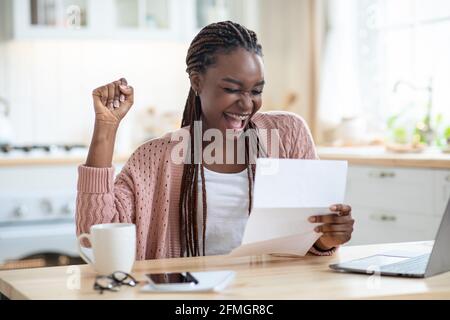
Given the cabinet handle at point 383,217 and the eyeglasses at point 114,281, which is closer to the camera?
the eyeglasses at point 114,281

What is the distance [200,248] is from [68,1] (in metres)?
2.71

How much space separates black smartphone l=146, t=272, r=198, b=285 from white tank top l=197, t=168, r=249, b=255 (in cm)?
53

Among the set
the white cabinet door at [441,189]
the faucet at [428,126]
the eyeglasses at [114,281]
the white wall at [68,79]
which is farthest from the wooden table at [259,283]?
the white wall at [68,79]

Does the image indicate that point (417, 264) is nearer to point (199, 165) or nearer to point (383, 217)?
point (199, 165)

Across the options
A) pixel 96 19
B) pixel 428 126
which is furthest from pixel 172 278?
pixel 96 19

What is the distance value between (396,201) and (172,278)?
7.59ft

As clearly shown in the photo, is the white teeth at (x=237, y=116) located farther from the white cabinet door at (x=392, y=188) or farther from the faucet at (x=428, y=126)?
the faucet at (x=428, y=126)

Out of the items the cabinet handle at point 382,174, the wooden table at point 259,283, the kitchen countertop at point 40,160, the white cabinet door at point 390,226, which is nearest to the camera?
the wooden table at point 259,283

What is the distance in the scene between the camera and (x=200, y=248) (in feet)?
6.58

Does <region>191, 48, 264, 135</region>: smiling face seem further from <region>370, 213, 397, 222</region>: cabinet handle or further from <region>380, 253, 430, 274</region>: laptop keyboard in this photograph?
<region>370, 213, 397, 222</region>: cabinet handle

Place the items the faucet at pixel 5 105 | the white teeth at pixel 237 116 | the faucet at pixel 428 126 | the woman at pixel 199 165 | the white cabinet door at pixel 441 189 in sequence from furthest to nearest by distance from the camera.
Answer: the faucet at pixel 5 105 < the faucet at pixel 428 126 < the white cabinet door at pixel 441 189 < the white teeth at pixel 237 116 < the woman at pixel 199 165

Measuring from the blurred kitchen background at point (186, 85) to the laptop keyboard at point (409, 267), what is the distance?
74.3 inches

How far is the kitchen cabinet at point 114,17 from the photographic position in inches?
167

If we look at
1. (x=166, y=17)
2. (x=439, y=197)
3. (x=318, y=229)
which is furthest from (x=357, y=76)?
(x=318, y=229)
